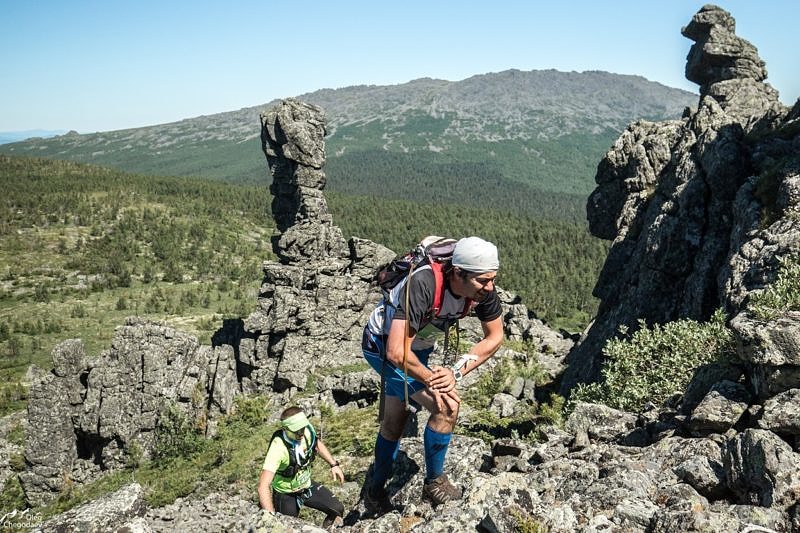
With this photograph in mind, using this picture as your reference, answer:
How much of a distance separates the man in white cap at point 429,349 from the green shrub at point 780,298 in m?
5.39

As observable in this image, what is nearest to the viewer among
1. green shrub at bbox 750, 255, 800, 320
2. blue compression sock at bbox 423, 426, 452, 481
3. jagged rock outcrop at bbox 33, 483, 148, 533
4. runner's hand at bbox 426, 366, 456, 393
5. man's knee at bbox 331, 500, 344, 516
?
jagged rock outcrop at bbox 33, 483, 148, 533

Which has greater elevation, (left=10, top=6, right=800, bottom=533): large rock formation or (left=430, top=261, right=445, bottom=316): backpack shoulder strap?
(left=430, top=261, right=445, bottom=316): backpack shoulder strap

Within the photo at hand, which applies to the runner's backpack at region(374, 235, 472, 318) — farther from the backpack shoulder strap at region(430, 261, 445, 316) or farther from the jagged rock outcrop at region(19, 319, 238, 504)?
the jagged rock outcrop at region(19, 319, 238, 504)

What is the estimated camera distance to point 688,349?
1458 cm

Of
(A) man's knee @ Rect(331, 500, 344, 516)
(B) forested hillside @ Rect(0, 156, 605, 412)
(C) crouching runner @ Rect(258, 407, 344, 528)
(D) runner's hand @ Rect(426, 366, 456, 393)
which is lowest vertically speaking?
(B) forested hillside @ Rect(0, 156, 605, 412)

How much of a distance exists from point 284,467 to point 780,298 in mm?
10398

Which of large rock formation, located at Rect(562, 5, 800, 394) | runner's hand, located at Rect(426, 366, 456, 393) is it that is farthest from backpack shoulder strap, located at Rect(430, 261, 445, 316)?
large rock formation, located at Rect(562, 5, 800, 394)

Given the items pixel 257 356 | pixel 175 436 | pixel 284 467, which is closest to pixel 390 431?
pixel 284 467

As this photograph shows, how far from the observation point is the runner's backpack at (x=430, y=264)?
23.3 feet

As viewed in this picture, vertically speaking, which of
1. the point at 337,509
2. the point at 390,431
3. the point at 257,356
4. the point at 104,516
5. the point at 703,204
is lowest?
the point at 257,356

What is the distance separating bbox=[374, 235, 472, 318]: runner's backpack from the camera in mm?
7113

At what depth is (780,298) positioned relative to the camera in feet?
35.5

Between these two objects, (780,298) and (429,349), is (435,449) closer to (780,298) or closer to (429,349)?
(429,349)

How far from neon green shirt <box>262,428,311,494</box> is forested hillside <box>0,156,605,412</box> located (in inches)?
2045
